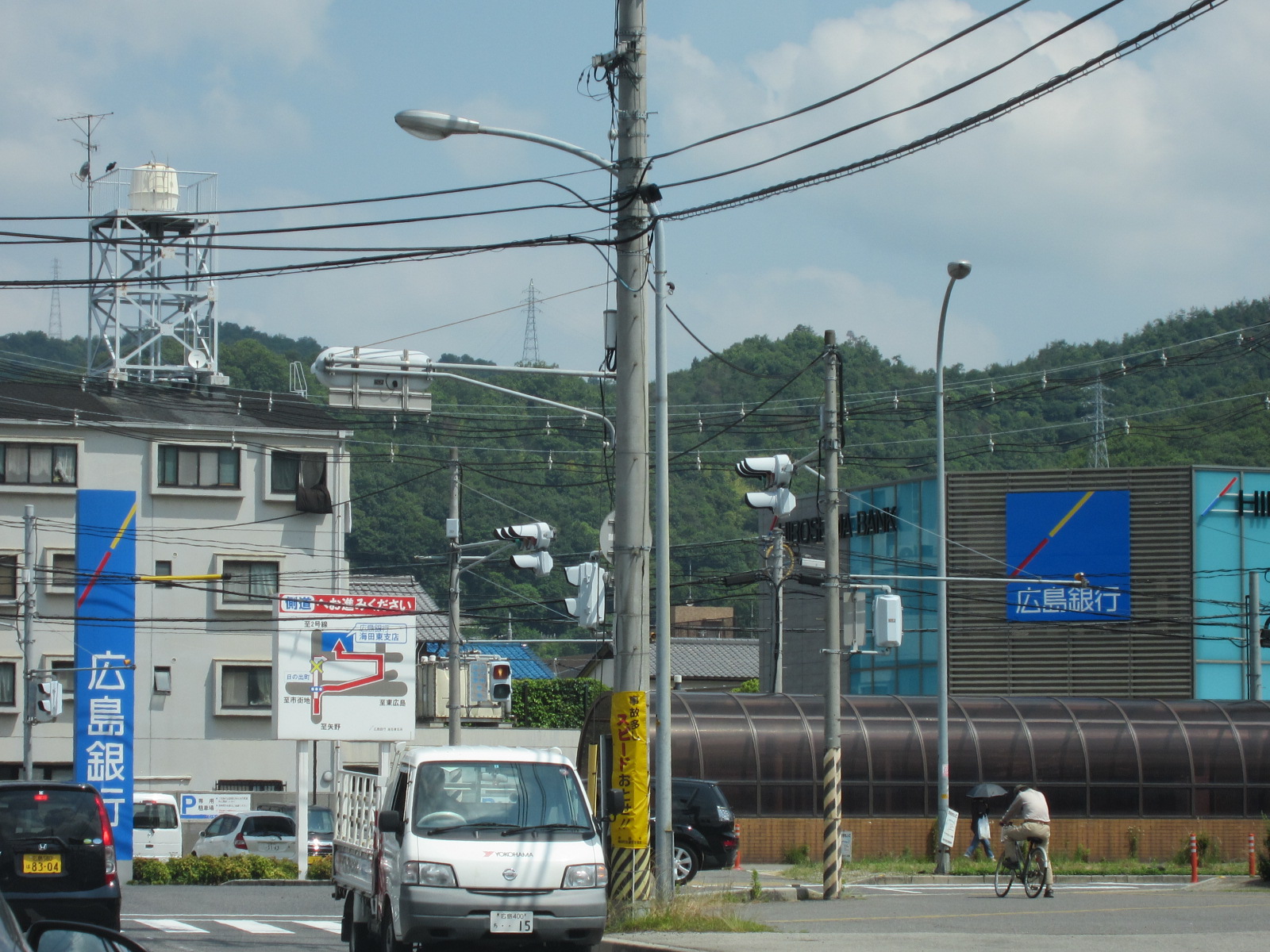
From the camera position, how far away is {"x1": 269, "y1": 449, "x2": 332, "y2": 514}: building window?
46.4 meters

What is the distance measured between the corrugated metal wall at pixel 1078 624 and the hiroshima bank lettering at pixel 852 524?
2.62 metres

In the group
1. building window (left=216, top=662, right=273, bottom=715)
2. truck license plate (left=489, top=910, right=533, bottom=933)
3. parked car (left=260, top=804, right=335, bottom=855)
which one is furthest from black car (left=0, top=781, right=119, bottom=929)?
building window (left=216, top=662, right=273, bottom=715)

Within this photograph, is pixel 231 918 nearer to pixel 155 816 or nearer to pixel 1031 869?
pixel 1031 869

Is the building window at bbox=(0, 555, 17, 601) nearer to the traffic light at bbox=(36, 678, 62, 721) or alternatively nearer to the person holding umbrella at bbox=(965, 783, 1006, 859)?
the traffic light at bbox=(36, 678, 62, 721)

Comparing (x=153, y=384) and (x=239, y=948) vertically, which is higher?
(x=153, y=384)

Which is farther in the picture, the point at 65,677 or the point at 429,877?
the point at 65,677

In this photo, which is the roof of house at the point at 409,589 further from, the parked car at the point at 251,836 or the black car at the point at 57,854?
the black car at the point at 57,854

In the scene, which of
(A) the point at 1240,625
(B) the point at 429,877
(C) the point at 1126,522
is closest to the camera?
(B) the point at 429,877

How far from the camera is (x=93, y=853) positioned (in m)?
13.3

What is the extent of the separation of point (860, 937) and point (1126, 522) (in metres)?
30.9

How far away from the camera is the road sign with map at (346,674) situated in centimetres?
2702

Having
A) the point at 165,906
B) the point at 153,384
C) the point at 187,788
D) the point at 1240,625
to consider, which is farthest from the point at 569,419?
the point at 165,906

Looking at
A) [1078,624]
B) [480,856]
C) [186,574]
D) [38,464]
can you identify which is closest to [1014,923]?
[480,856]

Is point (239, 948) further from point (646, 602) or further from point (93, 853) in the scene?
point (646, 602)
